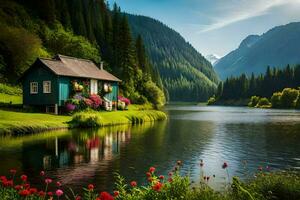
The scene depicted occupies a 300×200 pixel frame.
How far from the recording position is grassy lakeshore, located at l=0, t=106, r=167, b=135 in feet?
137

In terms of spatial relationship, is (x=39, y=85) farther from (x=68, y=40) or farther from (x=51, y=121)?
(x=68, y=40)

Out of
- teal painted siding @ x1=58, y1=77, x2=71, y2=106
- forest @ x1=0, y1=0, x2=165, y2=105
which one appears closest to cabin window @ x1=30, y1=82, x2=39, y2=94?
teal painted siding @ x1=58, y1=77, x2=71, y2=106

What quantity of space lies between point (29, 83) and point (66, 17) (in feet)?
192

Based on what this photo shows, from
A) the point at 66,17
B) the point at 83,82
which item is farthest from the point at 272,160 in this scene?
the point at 66,17

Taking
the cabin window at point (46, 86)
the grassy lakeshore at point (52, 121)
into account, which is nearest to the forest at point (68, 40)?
the cabin window at point (46, 86)

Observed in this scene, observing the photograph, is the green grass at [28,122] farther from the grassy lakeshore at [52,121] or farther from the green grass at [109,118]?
the green grass at [109,118]

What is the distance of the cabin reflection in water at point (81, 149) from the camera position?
2679 centimetres

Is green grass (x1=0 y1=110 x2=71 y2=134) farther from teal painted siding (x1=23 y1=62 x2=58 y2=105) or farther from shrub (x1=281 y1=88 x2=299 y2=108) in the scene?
shrub (x1=281 y1=88 x2=299 y2=108)

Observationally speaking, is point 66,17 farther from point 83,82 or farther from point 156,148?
point 156,148

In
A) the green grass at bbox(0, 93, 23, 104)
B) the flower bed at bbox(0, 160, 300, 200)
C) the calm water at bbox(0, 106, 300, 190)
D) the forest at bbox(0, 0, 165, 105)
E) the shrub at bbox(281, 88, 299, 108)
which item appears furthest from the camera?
the shrub at bbox(281, 88, 299, 108)

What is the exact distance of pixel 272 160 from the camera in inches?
1161

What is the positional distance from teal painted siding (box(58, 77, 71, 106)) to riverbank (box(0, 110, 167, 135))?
17.5 ft

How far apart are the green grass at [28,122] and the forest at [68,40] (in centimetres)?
2938

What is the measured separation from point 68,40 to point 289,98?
113200 mm
